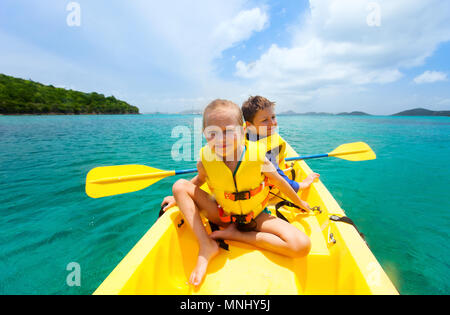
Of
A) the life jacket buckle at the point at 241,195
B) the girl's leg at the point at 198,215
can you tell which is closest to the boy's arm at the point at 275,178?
the life jacket buckle at the point at 241,195

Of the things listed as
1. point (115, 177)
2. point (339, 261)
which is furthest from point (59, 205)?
point (339, 261)

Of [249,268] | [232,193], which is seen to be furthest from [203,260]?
[232,193]

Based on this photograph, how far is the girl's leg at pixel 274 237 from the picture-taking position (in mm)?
1491

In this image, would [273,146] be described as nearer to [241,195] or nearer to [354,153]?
[241,195]

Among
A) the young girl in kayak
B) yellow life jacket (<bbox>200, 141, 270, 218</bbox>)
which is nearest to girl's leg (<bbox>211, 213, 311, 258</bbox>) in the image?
the young girl in kayak

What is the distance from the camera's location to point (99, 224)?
3.00 metres

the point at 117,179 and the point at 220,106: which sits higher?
the point at 220,106

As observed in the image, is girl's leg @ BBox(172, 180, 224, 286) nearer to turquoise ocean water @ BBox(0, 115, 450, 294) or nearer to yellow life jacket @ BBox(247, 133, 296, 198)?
yellow life jacket @ BBox(247, 133, 296, 198)

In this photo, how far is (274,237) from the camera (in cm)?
159

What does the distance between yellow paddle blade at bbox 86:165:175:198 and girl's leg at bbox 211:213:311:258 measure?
104cm

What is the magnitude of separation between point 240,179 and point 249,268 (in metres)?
0.68

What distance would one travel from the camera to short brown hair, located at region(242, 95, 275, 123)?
2361 mm
